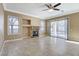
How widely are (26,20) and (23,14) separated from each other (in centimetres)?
89

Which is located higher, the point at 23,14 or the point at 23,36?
the point at 23,14

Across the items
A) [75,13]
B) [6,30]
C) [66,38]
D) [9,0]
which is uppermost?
[75,13]

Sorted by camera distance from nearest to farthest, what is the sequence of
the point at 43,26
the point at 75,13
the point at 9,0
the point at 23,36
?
the point at 9,0, the point at 75,13, the point at 23,36, the point at 43,26

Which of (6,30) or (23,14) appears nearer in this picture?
(6,30)

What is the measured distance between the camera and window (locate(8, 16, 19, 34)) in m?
7.37

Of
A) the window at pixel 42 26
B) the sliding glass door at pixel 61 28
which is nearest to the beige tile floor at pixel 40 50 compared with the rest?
the sliding glass door at pixel 61 28

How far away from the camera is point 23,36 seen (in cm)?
851

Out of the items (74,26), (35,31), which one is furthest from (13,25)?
(74,26)

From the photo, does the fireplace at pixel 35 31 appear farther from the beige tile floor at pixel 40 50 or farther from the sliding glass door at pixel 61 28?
the beige tile floor at pixel 40 50

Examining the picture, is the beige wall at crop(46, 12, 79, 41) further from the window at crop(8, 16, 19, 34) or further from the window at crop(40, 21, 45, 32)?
the window at crop(8, 16, 19, 34)

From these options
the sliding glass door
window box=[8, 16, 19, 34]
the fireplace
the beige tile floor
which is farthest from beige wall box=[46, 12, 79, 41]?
window box=[8, 16, 19, 34]

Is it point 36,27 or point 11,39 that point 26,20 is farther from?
point 11,39

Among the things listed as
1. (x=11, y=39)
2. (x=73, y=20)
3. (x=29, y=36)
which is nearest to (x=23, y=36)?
(x=29, y=36)

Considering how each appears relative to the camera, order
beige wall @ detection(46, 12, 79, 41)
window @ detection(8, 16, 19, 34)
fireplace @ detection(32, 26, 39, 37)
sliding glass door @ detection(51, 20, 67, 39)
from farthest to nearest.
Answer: fireplace @ detection(32, 26, 39, 37) < sliding glass door @ detection(51, 20, 67, 39) < window @ detection(8, 16, 19, 34) < beige wall @ detection(46, 12, 79, 41)
